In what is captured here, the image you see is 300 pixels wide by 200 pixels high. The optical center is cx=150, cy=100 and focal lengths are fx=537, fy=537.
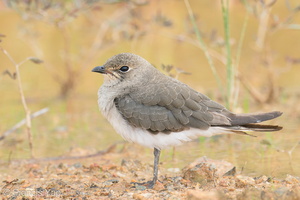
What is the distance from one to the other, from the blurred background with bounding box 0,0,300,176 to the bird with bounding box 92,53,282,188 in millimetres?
742

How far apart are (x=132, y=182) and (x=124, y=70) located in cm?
114

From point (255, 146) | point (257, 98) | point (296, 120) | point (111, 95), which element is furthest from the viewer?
point (257, 98)

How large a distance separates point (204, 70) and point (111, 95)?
615 cm

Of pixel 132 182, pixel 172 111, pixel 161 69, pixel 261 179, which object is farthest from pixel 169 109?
pixel 161 69

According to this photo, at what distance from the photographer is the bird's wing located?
16.4 feet

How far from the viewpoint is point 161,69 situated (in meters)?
10.0

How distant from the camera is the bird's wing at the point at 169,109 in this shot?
16.4ft

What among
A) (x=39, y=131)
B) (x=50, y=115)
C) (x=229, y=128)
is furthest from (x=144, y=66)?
(x=50, y=115)

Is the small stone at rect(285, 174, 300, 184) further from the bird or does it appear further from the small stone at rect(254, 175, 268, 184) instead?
the bird

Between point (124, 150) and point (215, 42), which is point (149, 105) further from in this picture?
point (215, 42)

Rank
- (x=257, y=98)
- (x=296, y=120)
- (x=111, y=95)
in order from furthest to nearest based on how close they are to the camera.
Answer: (x=257, y=98), (x=296, y=120), (x=111, y=95)

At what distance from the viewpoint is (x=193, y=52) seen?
41.4 ft

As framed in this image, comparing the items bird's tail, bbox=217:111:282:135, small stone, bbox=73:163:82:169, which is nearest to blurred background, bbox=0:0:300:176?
small stone, bbox=73:163:82:169

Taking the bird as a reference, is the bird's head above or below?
above
